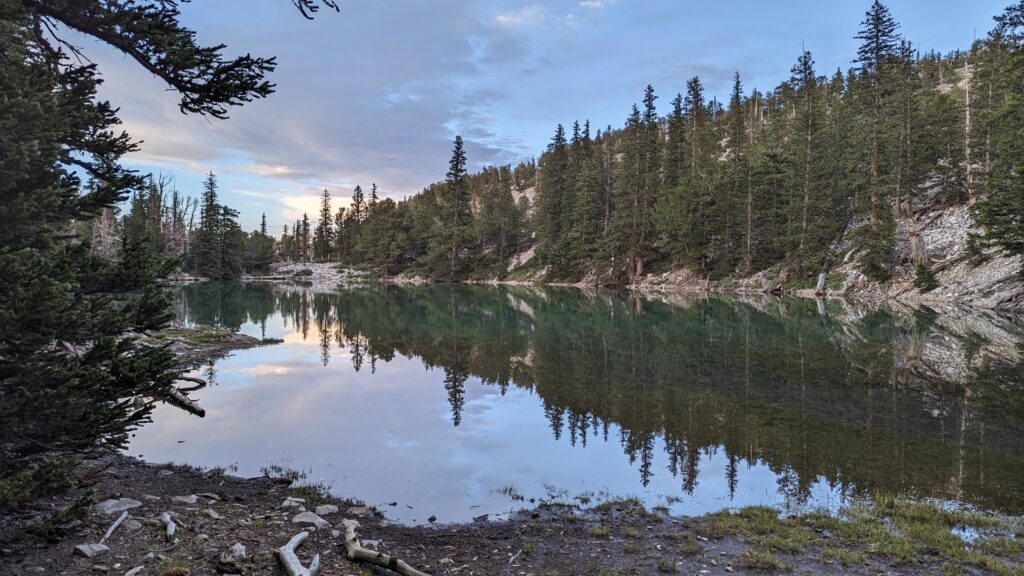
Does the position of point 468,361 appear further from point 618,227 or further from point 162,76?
point 618,227

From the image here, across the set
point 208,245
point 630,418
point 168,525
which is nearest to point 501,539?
point 168,525

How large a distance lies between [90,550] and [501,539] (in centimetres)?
474

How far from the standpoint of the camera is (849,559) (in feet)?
21.8

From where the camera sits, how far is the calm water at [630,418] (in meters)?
9.87

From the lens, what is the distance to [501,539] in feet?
24.8

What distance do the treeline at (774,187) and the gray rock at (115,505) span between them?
4391 centimetres

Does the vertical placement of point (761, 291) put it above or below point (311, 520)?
above

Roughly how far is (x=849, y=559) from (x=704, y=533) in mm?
→ 1748

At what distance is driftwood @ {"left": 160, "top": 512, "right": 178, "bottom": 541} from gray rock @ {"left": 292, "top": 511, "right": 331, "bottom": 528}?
1.46m

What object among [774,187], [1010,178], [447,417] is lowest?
[447,417]

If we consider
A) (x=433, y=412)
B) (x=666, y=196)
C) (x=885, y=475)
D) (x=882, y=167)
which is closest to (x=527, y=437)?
(x=433, y=412)

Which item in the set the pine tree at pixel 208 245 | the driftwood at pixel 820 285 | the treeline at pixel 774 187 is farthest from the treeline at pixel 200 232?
the driftwood at pixel 820 285

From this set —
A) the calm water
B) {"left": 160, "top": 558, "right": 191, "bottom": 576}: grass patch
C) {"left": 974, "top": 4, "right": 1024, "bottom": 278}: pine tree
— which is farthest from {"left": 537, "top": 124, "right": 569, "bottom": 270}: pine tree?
{"left": 160, "top": 558, "right": 191, "bottom": 576}: grass patch

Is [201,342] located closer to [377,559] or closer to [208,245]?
[377,559]
